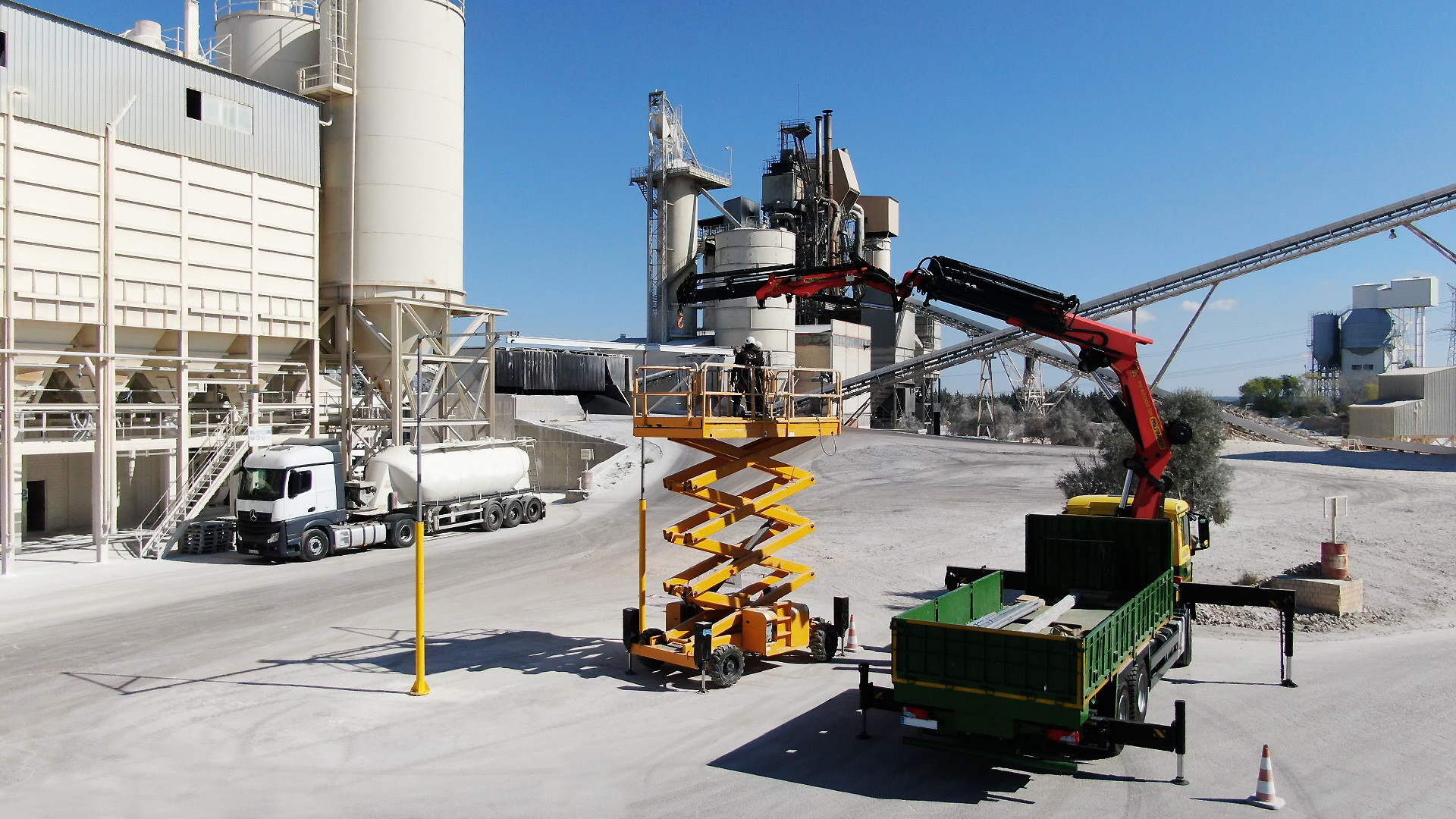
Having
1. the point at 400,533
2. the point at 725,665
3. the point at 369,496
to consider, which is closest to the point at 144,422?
the point at 369,496

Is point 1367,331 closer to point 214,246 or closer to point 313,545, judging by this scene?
point 313,545

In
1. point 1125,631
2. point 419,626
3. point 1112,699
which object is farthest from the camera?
point 419,626

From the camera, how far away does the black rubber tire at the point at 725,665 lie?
1400cm

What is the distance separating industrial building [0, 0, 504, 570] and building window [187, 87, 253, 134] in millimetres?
55

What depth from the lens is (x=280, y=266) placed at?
31.1m

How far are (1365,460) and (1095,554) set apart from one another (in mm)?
39890

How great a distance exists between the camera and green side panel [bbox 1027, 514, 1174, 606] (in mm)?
14336

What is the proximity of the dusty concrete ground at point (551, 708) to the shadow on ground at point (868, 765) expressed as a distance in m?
0.05

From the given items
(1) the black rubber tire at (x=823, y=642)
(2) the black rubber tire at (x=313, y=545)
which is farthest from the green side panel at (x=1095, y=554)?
(2) the black rubber tire at (x=313, y=545)

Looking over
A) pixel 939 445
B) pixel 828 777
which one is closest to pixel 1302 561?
pixel 828 777

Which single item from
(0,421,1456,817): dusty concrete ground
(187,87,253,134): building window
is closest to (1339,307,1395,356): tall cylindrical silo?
(0,421,1456,817): dusty concrete ground

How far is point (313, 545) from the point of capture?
27188mm

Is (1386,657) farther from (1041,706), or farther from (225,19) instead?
(225,19)

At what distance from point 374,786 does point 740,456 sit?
7.27 metres
